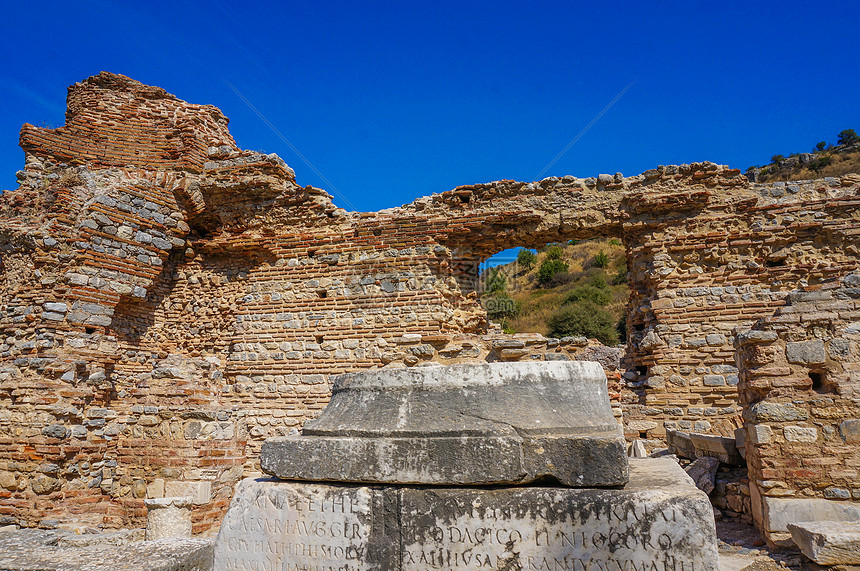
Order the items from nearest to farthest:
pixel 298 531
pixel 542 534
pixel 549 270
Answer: pixel 542 534 < pixel 298 531 < pixel 549 270

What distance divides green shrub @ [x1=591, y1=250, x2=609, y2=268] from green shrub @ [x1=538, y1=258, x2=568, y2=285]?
6.45ft

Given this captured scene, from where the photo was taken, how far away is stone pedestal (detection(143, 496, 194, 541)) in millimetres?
5867

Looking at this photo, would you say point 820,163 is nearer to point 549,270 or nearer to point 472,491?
point 549,270

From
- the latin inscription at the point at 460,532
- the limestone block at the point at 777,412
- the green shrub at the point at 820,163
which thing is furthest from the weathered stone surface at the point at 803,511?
the green shrub at the point at 820,163

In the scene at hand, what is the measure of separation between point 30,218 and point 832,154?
144 feet

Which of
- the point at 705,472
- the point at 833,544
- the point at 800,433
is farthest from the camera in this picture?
the point at 705,472

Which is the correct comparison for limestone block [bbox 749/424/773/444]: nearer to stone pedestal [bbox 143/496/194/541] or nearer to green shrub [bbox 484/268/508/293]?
stone pedestal [bbox 143/496/194/541]

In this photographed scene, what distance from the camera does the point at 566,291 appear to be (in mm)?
33312

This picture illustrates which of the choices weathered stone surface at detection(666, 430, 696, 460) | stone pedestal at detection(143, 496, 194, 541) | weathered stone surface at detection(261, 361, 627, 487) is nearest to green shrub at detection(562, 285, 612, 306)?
weathered stone surface at detection(666, 430, 696, 460)

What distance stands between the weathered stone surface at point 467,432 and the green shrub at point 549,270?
34.6 m

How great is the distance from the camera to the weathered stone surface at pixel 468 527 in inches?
95.0

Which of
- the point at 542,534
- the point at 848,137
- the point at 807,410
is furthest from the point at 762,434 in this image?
the point at 848,137

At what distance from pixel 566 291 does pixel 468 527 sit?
31.8 metres

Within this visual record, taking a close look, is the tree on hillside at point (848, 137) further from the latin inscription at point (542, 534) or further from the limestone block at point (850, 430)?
the latin inscription at point (542, 534)
